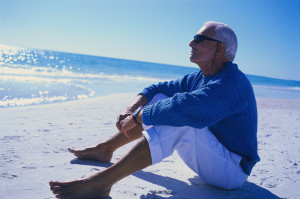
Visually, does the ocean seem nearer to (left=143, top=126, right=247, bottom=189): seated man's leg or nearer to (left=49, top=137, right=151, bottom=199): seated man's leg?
(left=49, top=137, right=151, bottom=199): seated man's leg

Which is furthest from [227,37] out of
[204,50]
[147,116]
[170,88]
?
[147,116]

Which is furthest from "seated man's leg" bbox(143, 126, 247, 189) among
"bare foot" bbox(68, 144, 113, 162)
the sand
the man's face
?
"bare foot" bbox(68, 144, 113, 162)

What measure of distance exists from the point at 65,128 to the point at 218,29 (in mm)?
2697

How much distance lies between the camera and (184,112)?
169cm

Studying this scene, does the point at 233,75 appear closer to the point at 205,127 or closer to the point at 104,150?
the point at 205,127

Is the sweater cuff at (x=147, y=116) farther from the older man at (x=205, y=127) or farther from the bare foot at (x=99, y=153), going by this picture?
the bare foot at (x=99, y=153)

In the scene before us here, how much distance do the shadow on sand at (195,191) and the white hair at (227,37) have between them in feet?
3.32

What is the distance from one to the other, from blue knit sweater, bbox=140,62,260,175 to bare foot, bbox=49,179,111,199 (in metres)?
0.51

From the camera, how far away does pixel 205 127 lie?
1.83m

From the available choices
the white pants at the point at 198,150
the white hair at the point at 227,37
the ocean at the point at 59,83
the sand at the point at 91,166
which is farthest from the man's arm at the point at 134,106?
the ocean at the point at 59,83

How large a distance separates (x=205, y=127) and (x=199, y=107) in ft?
0.71

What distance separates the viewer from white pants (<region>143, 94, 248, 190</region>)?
1.80m

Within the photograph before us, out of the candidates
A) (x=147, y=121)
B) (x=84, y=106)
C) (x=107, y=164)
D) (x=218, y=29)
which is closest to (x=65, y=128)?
(x=107, y=164)

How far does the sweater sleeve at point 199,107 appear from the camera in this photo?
1684mm
